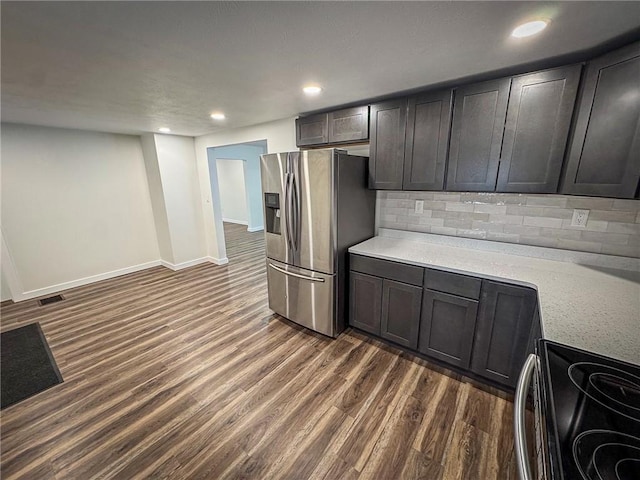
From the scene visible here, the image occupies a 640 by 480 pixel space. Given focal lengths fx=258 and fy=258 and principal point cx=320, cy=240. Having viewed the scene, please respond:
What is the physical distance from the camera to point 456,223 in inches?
94.9

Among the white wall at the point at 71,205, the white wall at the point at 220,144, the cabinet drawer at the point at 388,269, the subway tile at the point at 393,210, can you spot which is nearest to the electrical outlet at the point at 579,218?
the cabinet drawer at the point at 388,269

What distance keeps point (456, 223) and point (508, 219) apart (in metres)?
0.39

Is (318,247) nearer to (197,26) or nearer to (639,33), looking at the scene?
(197,26)

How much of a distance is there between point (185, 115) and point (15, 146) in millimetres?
2392

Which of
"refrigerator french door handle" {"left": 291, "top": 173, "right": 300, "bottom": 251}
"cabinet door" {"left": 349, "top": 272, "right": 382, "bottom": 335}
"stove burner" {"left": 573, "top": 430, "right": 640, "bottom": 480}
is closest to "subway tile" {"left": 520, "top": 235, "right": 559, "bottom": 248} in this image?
"cabinet door" {"left": 349, "top": 272, "right": 382, "bottom": 335}

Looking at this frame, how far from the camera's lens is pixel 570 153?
64.0 inches

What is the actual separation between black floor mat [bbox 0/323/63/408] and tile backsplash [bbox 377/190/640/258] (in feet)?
11.1

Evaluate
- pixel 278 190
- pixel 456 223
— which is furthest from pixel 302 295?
pixel 456 223

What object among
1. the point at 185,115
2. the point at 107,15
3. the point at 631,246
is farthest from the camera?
the point at 185,115

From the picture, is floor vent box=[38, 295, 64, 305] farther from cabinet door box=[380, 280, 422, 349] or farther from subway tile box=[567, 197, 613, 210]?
subway tile box=[567, 197, 613, 210]

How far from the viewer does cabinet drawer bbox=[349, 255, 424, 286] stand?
212cm

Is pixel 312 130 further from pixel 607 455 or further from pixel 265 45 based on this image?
pixel 607 455

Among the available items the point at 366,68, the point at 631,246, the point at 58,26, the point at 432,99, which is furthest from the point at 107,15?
the point at 631,246

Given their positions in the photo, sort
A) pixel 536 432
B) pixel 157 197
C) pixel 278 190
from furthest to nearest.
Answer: pixel 157 197 < pixel 278 190 < pixel 536 432
